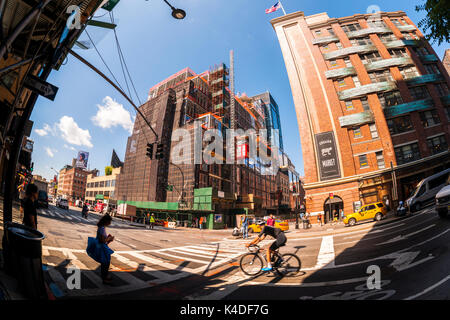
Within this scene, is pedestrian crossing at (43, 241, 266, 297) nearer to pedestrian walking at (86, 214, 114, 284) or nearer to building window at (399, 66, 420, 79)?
pedestrian walking at (86, 214, 114, 284)

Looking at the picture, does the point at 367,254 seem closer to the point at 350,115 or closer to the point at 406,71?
the point at 350,115

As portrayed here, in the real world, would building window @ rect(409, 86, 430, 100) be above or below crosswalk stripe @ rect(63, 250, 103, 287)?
above

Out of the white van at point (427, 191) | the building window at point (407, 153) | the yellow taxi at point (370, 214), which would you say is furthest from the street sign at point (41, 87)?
the building window at point (407, 153)

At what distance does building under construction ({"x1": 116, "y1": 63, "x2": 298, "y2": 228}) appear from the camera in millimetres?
38656

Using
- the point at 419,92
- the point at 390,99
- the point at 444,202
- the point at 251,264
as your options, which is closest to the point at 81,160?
the point at 251,264

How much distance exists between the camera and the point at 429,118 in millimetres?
20875

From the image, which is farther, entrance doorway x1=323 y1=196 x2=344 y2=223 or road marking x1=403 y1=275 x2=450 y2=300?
entrance doorway x1=323 y1=196 x2=344 y2=223

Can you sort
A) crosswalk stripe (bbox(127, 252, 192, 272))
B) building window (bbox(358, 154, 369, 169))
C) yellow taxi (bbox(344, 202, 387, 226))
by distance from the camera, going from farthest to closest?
building window (bbox(358, 154, 369, 169)), yellow taxi (bbox(344, 202, 387, 226)), crosswalk stripe (bbox(127, 252, 192, 272))

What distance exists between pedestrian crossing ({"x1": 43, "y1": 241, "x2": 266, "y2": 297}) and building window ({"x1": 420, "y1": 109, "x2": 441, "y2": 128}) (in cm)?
2948

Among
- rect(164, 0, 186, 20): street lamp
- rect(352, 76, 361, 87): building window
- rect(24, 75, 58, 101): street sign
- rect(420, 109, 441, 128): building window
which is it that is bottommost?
rect(24, 75, 58, 101): street sign

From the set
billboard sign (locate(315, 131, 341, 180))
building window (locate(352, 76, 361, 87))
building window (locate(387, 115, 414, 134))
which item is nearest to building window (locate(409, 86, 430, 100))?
building window (locate(387, 115, 414, 134))

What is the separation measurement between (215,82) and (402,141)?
63308 mm

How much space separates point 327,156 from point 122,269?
25955 mm

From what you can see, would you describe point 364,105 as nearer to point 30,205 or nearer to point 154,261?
point 154,261
